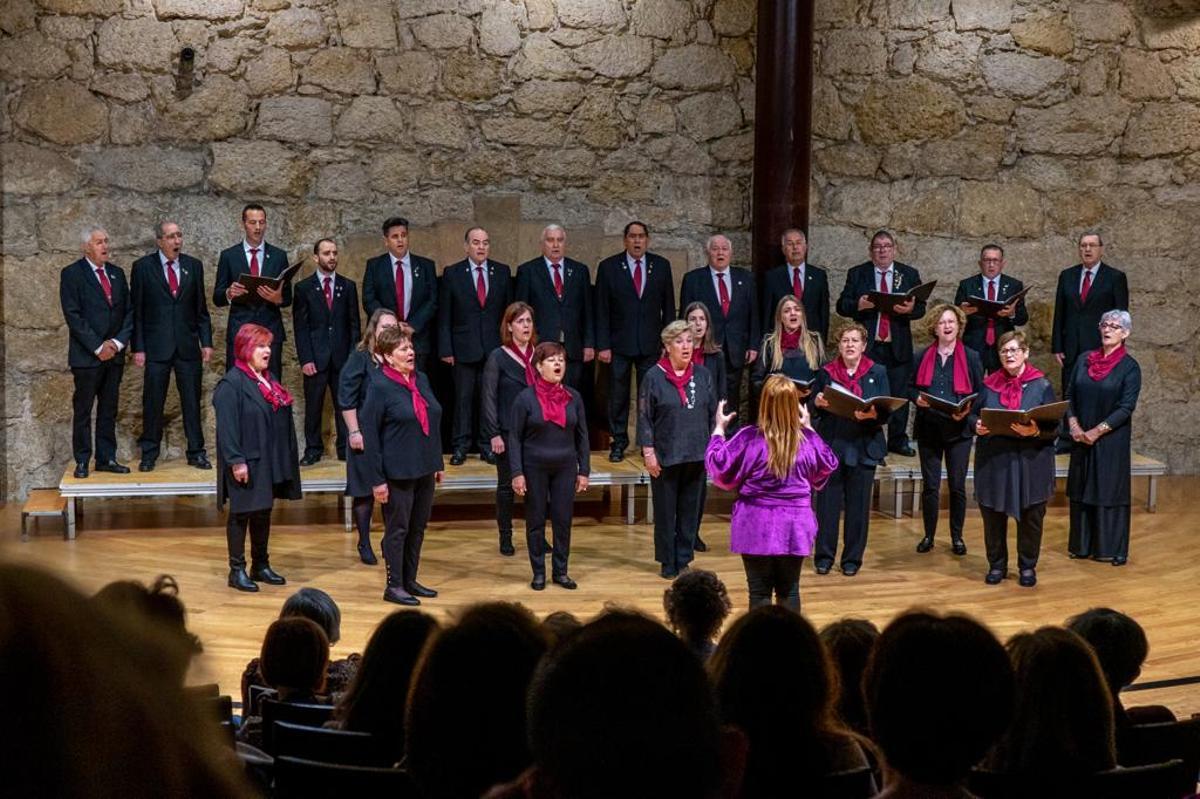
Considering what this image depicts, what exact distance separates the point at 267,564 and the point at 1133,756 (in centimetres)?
537

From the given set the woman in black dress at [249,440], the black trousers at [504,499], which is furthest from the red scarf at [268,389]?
the black trousers at [504,499]

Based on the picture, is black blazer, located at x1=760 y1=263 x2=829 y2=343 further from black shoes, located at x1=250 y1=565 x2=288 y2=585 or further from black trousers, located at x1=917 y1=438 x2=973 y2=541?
black shoes, located at x1=250 y1=565 x2=288 y2=585

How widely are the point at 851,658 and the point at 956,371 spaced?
5.23m

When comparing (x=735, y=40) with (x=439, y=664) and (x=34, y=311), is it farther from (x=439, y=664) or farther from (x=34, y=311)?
(x=439, y=664)

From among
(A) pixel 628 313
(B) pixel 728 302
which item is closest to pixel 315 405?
(A) pixel 628 313

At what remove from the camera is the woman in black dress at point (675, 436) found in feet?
25.8

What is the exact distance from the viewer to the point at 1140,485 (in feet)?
36.2

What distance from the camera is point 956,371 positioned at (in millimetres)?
8562

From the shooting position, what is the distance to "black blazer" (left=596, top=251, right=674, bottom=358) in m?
9.98

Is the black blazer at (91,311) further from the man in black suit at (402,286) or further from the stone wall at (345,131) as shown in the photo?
the man in black suit at (402,286)

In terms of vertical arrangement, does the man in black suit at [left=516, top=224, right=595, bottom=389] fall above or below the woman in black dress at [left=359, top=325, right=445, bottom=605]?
above

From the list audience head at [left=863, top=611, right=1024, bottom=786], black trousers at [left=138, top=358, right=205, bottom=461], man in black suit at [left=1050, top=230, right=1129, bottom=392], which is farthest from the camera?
man in black suit at [left=1050, top=230, right=1129, bottom=392]

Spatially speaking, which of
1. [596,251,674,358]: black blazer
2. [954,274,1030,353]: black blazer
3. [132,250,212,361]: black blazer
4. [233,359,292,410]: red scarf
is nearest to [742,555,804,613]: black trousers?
[233,359,292,410]: red scarf

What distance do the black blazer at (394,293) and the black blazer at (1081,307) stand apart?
451 cm
